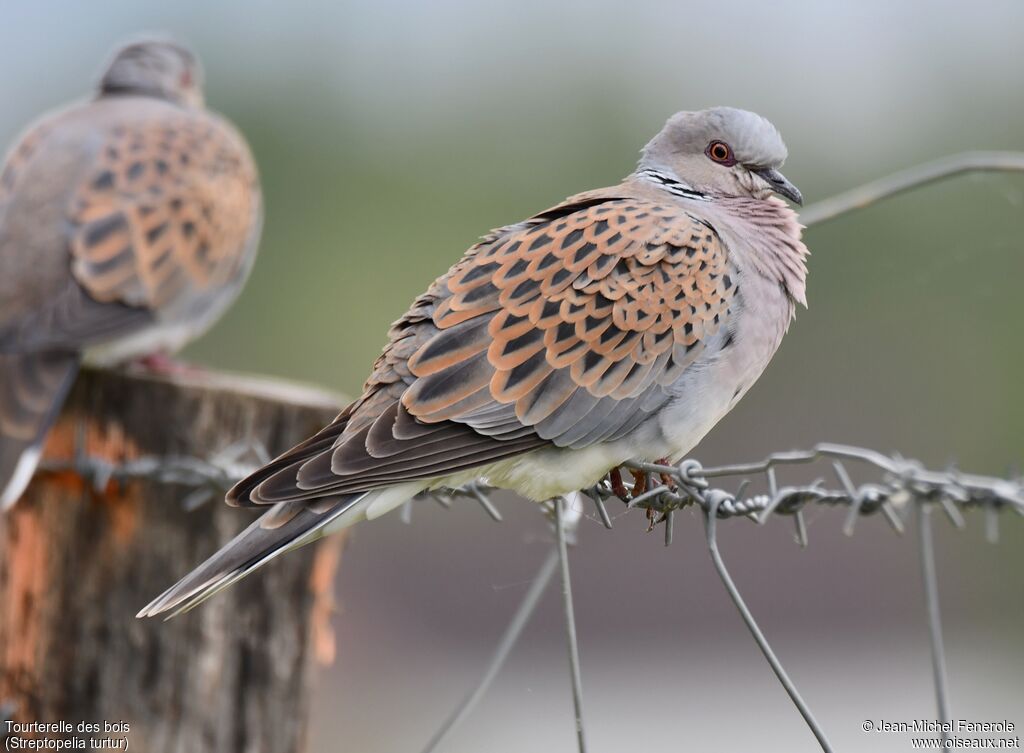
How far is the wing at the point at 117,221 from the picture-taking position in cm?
402

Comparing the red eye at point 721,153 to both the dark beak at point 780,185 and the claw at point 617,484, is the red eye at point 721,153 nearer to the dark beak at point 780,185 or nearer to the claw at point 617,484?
the dark beak at point 780,185

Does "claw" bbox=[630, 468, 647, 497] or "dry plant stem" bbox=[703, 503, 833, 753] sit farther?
"claw" bbox=[630, 468, 647, 497]

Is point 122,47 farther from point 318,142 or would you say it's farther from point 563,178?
point 318,142

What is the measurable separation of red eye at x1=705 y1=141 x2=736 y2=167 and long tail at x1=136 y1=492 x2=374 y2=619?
3.80 feet

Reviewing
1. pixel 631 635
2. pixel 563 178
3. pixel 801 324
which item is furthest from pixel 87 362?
pixel 563 178

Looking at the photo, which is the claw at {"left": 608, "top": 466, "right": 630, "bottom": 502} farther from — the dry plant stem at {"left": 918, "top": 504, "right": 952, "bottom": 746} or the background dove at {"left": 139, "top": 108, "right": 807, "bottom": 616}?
the dry plant stem at {"left": 918, "top": 504, "right": 952, "bottom": 746}

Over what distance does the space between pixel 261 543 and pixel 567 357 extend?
2.38 ft

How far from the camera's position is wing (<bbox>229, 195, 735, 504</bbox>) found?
2650 mm

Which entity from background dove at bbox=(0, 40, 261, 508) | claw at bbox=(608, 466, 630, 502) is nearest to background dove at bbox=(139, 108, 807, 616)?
claw at bbox=(608, 466, 630, 502)

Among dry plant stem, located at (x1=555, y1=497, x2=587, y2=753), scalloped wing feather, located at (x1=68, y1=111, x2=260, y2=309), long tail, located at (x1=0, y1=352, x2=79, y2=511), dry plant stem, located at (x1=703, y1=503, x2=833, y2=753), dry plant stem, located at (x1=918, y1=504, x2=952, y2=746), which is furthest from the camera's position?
scalloped wing feather, located at (x1=68, y1=111, x2=260, y2=309)

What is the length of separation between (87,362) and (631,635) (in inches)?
240

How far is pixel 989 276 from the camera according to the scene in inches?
415

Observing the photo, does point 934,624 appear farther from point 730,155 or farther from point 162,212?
point 162,212

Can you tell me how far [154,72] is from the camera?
5.64 m
